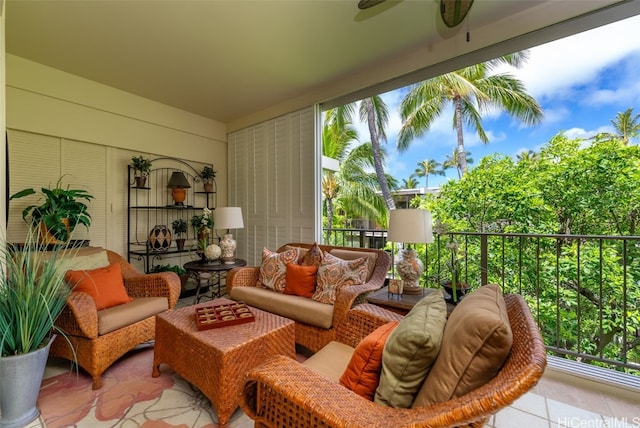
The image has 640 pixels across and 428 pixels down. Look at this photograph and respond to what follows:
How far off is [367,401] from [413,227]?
129 centimetres

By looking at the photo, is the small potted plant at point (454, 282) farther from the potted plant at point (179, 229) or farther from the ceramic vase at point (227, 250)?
the potted plant at point (179, 229)

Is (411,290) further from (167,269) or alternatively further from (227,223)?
(167,269)

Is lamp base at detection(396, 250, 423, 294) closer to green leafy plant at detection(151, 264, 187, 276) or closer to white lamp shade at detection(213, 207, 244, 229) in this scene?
white lamp shade at detection(213, 207, 244, 229)

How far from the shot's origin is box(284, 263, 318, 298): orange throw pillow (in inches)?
94.6

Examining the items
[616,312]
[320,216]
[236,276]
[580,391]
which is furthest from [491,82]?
[236,276]

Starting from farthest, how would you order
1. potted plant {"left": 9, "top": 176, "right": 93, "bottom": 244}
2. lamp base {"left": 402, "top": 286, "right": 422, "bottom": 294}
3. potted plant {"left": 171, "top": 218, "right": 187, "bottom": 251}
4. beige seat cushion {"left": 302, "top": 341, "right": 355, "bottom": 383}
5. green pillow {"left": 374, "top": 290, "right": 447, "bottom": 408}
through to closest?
1. potted plant {"left": 171, "top": 218, "right": 187, "bottom": 251}
2. potted plant {"left": 9, "top": 176, "right": 93, "bottom": 244}
3. lamp base {"left": 402, "top": 286, "right": 422, "bottom": 294}
4. beige seat cushion {"left": 302, "top": 341, "right": 355, "bottom": 383}
5. green pillow {"left": 374, "top": 290, "right": 447, "bottom": 408}

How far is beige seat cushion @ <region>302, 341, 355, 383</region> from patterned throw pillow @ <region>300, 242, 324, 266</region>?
1.05 meters

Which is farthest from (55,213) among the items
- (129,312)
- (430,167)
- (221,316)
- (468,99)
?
(430,167)

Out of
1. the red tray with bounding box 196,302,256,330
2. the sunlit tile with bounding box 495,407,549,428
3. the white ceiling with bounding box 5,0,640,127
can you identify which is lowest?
the sunlit tile with bounding box 495,407,549,428

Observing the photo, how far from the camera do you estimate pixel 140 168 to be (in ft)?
11.3

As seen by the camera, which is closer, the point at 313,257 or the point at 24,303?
the point at 24,303

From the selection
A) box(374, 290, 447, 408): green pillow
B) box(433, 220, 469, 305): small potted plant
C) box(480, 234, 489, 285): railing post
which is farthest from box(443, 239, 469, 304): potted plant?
box(374, 290, 447, 408): green pillow

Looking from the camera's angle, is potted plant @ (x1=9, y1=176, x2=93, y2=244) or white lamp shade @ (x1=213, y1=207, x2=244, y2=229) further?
white lamp shade @ (x1=213, y1=207, x2=244, y2=229)

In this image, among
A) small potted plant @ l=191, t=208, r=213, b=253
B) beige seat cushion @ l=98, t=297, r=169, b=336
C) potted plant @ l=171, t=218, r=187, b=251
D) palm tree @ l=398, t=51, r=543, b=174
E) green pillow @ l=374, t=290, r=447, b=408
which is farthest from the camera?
palm tree @ l=398, t=51, r=543, b=174
